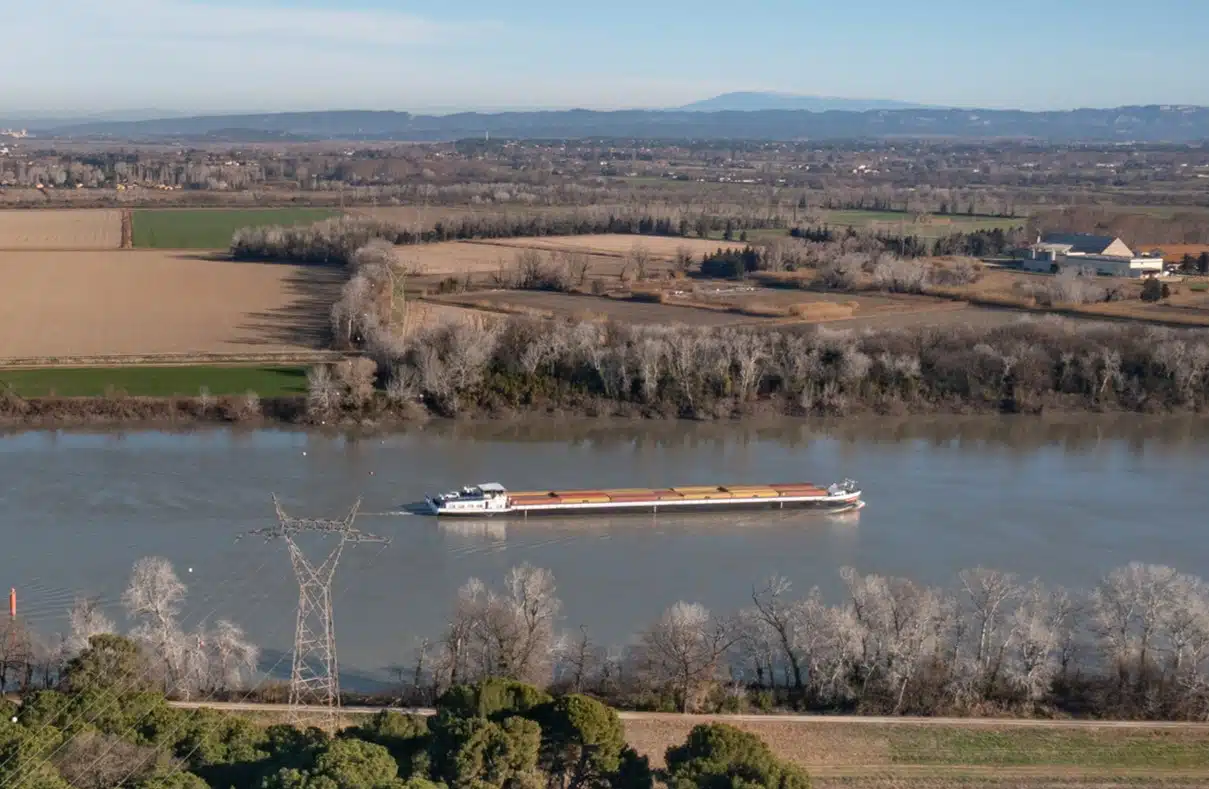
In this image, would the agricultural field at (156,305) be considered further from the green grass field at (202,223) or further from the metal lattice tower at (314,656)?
the metal lattice tower at (314,656)

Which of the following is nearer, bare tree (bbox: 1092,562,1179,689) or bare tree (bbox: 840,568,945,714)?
bare tree (bbox: 840,568,945,714)

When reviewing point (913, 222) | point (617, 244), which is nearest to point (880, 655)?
point (617, 244)

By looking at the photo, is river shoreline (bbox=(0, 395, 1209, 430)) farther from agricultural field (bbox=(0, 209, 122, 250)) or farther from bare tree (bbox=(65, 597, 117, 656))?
agricultural field (bbox=(0, 209, 122, 250))

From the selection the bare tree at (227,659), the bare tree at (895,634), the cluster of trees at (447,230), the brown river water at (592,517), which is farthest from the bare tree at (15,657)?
the cluster of trees at (447,230)

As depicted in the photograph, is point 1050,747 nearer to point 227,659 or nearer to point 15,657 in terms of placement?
point 227,659

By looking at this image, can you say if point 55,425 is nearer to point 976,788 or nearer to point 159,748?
point 159,748

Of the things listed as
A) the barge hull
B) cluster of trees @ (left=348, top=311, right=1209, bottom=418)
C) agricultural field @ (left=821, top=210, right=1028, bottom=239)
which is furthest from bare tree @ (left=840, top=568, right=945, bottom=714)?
agricultural field @ (left=821, top=210, right=1028, bottom=239)

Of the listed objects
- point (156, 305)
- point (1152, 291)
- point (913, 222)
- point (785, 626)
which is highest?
point (913, 222)
